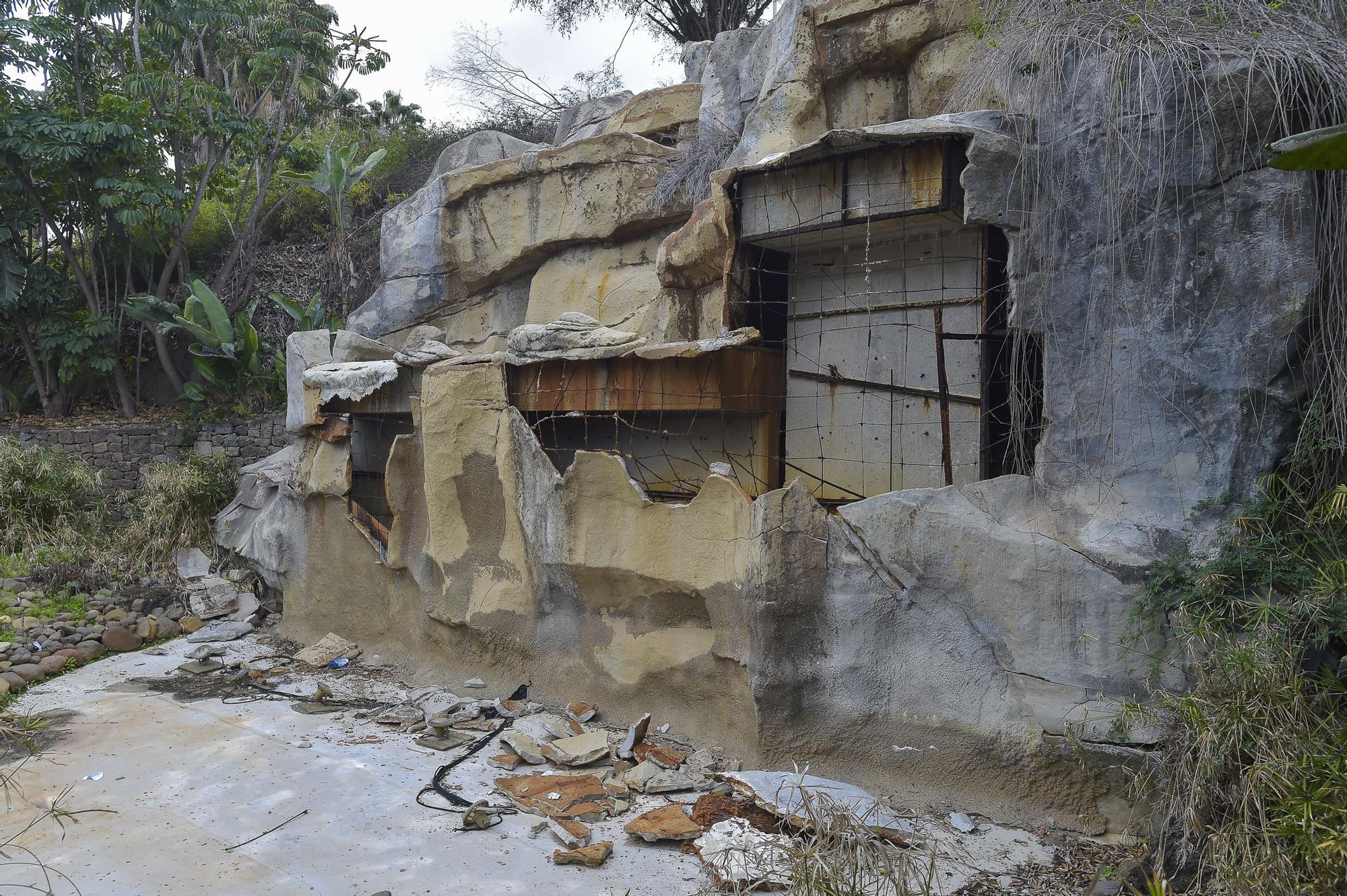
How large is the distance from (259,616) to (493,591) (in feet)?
13.2

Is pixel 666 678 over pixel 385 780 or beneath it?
over

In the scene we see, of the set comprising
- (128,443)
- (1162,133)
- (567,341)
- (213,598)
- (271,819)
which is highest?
(1162,133)

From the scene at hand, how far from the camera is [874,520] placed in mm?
5453

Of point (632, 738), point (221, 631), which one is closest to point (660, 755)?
point (632, 738)

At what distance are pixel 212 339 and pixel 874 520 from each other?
11.1 meters

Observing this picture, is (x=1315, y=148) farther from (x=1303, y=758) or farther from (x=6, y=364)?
(x=6, y=364)

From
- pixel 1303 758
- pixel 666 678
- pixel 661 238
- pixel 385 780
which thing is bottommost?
pixel 385 780

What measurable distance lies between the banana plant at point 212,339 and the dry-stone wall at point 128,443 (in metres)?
0.67

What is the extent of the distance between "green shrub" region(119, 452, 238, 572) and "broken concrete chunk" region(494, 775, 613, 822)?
7.33m

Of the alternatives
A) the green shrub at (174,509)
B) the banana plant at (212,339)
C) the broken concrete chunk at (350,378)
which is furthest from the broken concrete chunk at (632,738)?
the banana plant at (212,339)

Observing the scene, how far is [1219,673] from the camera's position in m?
4.15

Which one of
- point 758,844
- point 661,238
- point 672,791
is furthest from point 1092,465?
point 661,238

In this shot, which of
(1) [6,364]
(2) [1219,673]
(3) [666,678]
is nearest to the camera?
(2) [1219,673]

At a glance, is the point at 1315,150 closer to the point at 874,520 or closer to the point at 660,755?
the point at 874,520
